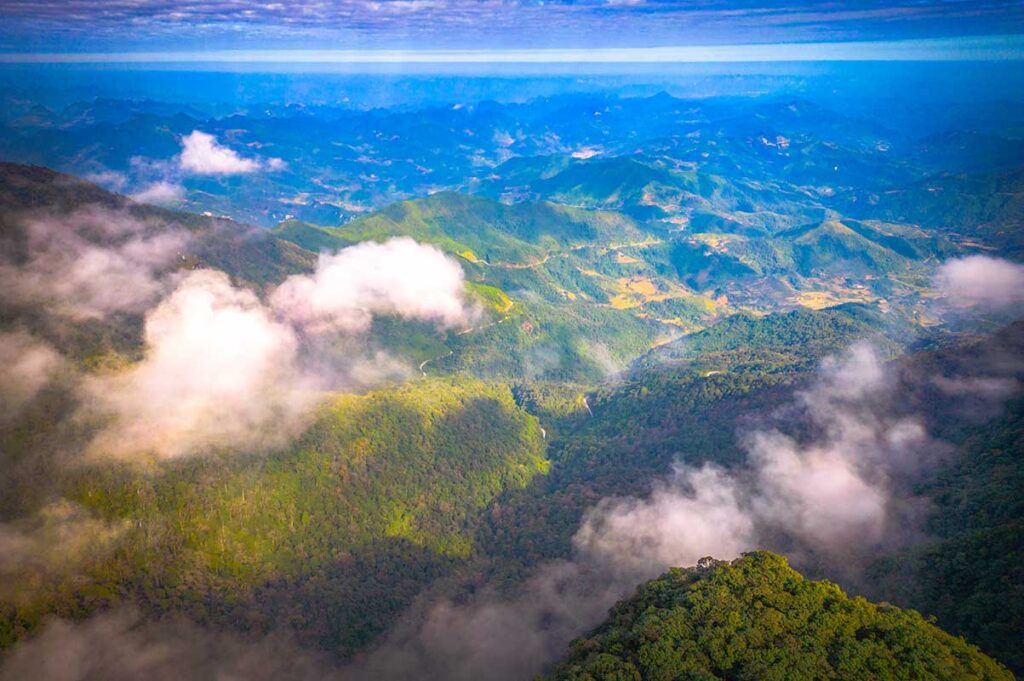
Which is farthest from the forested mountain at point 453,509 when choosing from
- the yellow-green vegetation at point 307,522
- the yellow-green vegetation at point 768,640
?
the yellow-green vegetation at point 307,522

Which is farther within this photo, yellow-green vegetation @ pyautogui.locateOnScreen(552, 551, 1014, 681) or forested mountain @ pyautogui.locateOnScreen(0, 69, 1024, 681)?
forested mountain @ pyautogui.locateOnScreen(0, 69, 1024, 681)

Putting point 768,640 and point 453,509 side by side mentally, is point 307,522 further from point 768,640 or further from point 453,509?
point 768,640

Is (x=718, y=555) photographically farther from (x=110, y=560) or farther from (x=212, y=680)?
(x=110, y=560)

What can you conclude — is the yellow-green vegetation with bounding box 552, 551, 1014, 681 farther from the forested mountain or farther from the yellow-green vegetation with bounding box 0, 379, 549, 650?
the yellow-green vegetation with bounding box 0, 379, 549, 650

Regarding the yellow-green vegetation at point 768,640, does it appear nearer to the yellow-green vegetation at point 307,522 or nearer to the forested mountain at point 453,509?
the forested mountain at point 453,509

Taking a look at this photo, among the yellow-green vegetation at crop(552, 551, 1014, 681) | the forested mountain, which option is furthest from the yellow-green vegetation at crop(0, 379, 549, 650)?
the yellow-green vegetation at crop(552, 551, 1014, 681)

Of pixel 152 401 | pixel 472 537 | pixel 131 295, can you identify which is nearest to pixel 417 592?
pixel 472 537

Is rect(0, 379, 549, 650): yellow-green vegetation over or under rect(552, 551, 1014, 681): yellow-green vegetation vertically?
under

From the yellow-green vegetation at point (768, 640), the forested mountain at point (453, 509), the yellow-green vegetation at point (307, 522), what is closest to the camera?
the yellow-green vegetation at point (768, 640)
